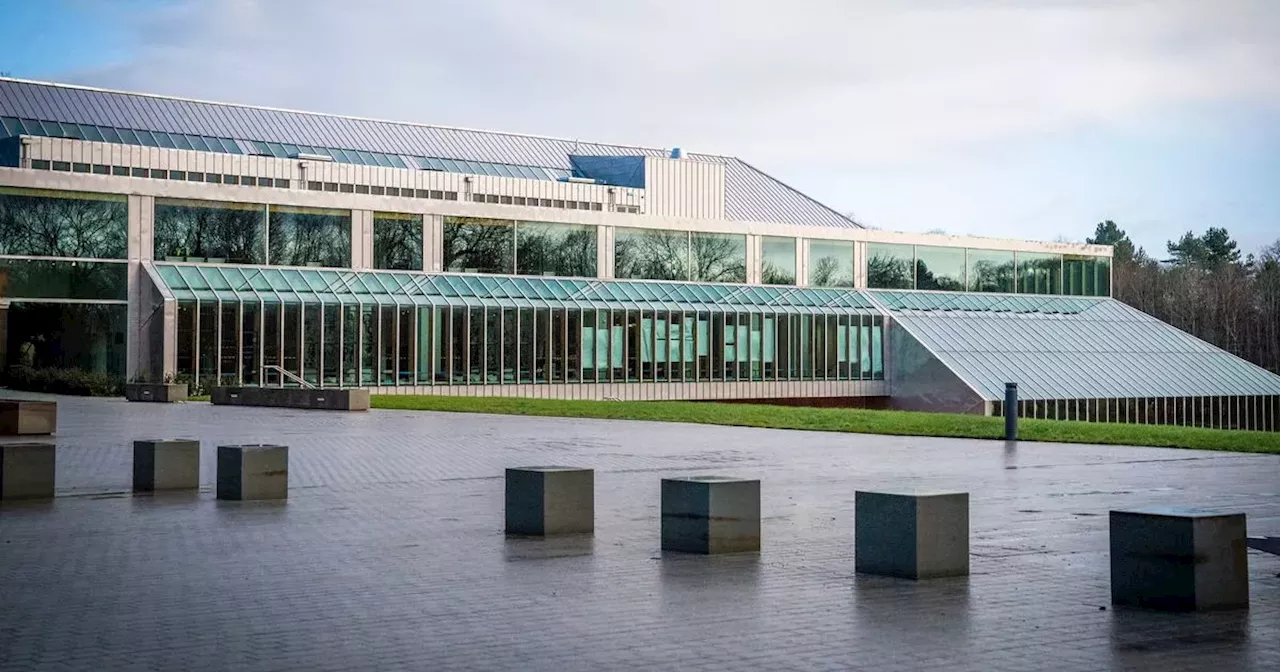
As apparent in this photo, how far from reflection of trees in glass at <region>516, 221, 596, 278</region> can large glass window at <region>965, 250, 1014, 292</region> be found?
2074 cm

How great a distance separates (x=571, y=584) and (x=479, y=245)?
46473 millimetres

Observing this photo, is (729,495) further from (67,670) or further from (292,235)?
(292,235)

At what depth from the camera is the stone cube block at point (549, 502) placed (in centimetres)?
1366

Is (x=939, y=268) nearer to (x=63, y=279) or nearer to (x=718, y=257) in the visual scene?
(x=718, y=257)

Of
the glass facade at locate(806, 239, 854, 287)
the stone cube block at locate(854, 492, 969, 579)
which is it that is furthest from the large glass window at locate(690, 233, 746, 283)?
the stone cube block at locate(854, 492, 969, 579)

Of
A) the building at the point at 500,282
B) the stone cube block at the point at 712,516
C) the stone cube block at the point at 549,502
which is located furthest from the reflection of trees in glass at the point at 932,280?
the stone cube block at the point at 712,516

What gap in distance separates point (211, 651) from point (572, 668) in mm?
2003

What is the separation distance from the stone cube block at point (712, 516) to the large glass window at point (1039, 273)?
206 feet

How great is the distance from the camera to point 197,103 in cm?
6725

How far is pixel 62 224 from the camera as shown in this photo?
154ft

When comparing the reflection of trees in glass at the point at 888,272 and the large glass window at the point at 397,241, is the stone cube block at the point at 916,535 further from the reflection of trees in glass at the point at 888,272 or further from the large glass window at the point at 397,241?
the reflection of trees in glass at the point at 888,272

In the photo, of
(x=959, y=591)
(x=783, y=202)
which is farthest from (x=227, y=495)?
(x=783, y=202)

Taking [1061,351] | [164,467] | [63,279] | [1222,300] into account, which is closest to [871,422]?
[164,467]

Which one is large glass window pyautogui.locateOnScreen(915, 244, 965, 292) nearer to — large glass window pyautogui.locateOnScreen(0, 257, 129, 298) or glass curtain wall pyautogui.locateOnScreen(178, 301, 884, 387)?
glass curtain wall pyautogui.locateOnScreen(178, 301, 884, 387)
